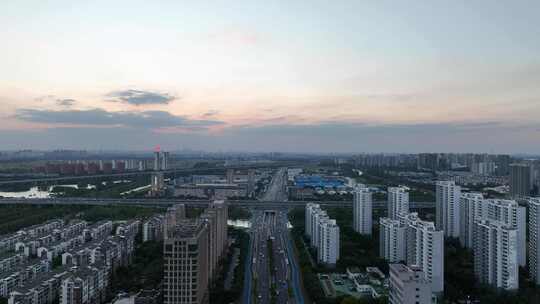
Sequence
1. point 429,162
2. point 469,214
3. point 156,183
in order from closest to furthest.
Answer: point 469,214 < point 156,183 < point 429,162

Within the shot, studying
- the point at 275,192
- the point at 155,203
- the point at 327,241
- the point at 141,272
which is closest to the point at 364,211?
the point at 327,241

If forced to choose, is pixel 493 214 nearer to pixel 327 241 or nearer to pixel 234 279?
pixel 327 241

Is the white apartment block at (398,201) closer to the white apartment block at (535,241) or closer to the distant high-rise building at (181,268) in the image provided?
the white apartment block at (535,241)

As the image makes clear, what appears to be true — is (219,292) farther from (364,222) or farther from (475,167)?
(475,167)

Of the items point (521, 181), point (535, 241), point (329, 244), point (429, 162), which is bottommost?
point (329, 244)

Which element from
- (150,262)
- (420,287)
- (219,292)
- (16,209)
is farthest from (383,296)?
(16,209)

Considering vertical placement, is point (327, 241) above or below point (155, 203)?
above

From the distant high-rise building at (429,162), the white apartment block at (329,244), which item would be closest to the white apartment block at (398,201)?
the white apartment block at (329,244)
